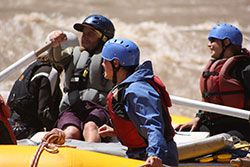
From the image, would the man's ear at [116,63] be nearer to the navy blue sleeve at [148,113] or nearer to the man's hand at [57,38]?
the navy blue sleeve at [148,113]

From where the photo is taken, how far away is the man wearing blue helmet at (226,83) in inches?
296

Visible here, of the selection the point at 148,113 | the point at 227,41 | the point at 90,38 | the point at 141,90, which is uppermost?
the point at 90,38

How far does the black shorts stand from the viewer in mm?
6969

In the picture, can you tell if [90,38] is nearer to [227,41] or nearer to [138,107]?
[227,41]

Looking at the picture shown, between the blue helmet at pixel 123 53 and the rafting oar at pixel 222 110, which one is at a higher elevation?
A: the blue helmet at pixel 123 53

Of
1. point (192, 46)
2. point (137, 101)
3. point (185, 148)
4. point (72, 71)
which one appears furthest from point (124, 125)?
point (192, 46)

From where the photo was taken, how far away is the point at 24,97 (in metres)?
7.23

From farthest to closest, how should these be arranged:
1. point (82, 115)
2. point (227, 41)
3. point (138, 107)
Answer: point (227, 41) < point (82, 115) < point (138, 107)

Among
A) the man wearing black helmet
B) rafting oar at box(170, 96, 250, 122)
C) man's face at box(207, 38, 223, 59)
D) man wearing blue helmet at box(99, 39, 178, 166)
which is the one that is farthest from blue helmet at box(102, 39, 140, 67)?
man's face at box(207, 38, 223, 59)

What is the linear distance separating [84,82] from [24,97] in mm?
462

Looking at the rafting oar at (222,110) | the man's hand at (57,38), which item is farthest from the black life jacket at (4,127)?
the rafting oar at (222,110)

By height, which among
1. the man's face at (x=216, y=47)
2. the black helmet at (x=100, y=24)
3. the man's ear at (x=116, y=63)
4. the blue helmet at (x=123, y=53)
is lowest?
the man's face at (x=216, y=47)

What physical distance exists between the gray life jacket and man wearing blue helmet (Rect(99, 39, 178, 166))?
1.12m

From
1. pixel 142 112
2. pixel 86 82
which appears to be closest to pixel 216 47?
pixel 86 82
